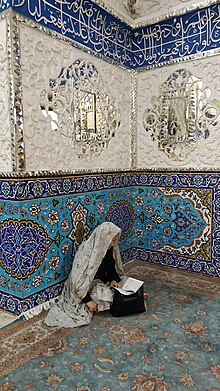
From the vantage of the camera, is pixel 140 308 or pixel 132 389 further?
pixel 140 308

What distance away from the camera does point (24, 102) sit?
1864mm

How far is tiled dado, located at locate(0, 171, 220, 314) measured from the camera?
6.25 feet

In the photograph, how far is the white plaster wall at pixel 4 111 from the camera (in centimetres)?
180

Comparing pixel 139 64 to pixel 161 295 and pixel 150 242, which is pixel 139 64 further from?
pixel 161 295

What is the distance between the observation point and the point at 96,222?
100 inches

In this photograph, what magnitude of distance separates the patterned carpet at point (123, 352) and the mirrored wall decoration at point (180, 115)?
1434mm

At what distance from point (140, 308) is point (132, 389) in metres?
0.71

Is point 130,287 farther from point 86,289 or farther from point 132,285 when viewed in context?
point 86,289

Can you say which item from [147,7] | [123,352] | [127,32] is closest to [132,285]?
[123,352]

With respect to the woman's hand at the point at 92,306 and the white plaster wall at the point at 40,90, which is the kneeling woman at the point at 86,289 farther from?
the white plaster wall at the point at 40,90

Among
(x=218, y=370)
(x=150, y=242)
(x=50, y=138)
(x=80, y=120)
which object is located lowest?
(x=218, y=370)

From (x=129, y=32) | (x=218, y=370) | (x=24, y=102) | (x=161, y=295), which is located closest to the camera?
(x=218, y=370)

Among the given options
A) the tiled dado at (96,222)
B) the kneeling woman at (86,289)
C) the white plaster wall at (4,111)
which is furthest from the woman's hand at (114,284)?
the white plaster wall at (4,111)

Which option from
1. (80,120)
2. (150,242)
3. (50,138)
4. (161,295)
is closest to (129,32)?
(80,120)
